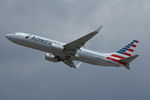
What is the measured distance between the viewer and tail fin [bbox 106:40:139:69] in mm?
62228

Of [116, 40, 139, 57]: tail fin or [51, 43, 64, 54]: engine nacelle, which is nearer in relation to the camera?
[51, 43, 64, 54]: engine nacelle

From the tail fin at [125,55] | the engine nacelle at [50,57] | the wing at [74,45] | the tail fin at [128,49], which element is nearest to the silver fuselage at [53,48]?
the wing at [74,45]

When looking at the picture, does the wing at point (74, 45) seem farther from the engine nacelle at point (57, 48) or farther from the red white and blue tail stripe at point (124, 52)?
the red white and blue tail stripe at point (124, 52)

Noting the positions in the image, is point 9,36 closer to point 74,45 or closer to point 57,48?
point 57,48

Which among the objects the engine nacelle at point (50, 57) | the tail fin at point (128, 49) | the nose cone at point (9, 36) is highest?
the nose cone at point (9, 36)

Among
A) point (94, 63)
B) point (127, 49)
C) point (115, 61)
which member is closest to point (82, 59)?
point (94, 63)

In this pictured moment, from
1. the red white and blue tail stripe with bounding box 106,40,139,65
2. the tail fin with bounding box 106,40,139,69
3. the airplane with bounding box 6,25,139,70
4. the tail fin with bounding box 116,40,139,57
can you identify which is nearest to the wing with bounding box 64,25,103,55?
the airplane with bounding box 6,25,139,70

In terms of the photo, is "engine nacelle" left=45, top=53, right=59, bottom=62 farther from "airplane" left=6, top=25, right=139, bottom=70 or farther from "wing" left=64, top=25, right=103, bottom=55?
"wing" left=64, top=25, right=103, bottom=55

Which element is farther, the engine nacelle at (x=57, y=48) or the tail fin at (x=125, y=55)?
the tail fin at (x=125, y=55)

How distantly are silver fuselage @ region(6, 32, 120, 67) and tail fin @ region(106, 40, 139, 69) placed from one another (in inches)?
49.8

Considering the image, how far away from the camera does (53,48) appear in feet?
199

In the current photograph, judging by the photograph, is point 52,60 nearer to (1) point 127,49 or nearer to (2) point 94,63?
(2) point 94,63

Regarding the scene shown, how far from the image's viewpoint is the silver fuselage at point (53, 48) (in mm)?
60938

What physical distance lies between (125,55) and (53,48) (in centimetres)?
1701
